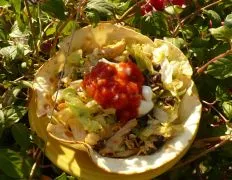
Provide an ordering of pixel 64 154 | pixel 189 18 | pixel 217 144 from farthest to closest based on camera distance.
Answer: pixel 189 18
pixel 217 144
pixel 64 154

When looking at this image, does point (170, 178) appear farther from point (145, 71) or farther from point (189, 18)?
point (189, 18)

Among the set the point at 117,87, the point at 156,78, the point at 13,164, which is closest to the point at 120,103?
the point at 117,87

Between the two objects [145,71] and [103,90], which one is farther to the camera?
[145,71]

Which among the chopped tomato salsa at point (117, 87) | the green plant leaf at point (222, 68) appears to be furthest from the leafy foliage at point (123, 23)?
the chopped tomato salsa at point (117, 87)

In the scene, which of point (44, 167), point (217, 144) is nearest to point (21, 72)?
point (44, 167)

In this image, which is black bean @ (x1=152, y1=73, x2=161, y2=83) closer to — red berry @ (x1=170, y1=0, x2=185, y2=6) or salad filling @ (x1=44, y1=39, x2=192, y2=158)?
salad filling @ (x1=44, y1=39, x2=192, y2=158)

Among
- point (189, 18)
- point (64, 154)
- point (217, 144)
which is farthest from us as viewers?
point (189, 18)

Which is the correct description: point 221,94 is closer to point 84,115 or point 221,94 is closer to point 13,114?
point 84,115
